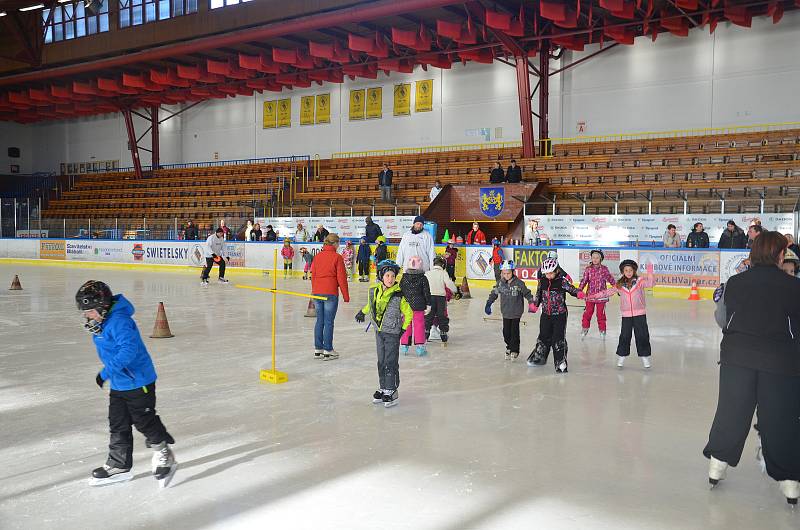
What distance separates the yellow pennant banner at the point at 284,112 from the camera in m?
36.9

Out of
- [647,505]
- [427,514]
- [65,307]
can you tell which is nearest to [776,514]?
[647,505]

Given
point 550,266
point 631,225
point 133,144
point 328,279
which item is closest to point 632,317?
point 550,266

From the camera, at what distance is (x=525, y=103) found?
2566cm

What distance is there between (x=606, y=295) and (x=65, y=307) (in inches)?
421

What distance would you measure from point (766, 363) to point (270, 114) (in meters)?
36.2

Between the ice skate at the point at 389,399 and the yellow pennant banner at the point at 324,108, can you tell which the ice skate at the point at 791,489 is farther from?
the yellow pennant banner at the point at 324,108

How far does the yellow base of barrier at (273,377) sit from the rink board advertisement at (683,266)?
477 inches

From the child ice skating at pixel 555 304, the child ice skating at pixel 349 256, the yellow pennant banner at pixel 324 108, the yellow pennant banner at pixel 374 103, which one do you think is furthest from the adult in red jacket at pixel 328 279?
the yellow pennant banner at pixel 324 108

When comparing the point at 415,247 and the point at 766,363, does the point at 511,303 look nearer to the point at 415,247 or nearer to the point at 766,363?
the point at 415,247

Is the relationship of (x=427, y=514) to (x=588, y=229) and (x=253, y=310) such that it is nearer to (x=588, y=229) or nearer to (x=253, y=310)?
(x=253, y=310)

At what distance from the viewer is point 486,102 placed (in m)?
30.2

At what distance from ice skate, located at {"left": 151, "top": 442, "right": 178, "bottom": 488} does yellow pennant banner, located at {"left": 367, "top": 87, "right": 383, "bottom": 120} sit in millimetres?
30352

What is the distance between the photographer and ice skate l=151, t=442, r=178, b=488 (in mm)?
4215

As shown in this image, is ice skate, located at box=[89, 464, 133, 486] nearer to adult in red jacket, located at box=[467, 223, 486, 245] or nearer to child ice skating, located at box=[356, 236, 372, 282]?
child ice skating, located at box=[356, 236, 372, 282]
